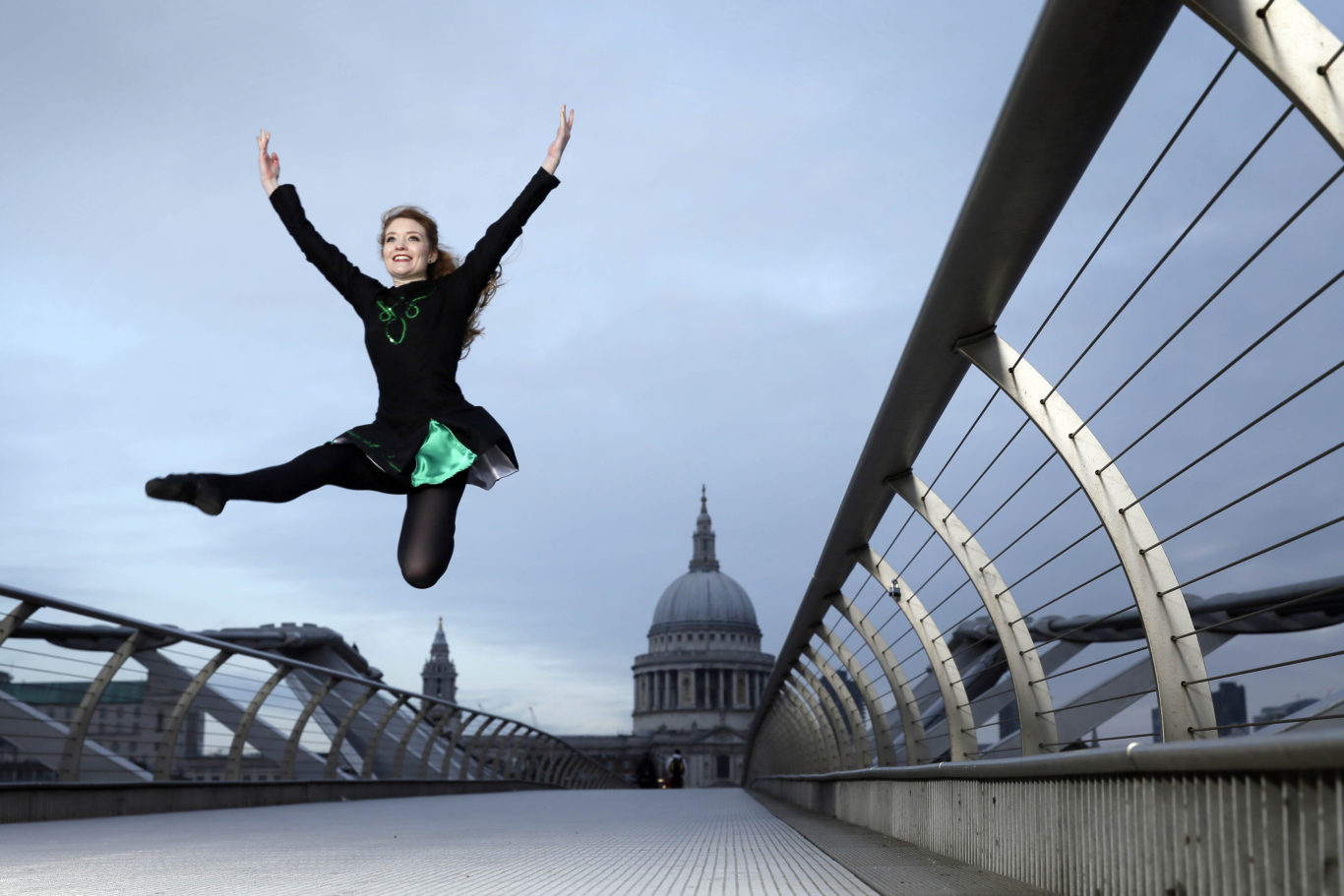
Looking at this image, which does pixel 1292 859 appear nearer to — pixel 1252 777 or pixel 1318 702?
pixel 1252 777

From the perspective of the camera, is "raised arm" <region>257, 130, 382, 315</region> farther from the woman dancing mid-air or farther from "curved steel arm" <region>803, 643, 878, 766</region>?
"curved steel arm" <region>803, 643, 878, 766</region>

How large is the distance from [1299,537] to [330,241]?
238 centimetres

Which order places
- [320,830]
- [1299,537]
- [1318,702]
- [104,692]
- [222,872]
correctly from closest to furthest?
[1299,537]
[222,872]
[1318,702]
[320,830]
[104,692]

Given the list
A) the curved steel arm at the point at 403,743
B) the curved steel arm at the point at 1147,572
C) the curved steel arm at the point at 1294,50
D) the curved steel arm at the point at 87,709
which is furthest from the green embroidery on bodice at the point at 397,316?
the curved steel arm at the point at 403,743

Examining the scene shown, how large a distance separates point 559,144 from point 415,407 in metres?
0.82

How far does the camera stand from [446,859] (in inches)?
186

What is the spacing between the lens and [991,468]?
164 inches

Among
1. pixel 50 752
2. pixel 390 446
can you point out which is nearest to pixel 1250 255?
pixel 390 446

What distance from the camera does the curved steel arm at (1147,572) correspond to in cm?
308

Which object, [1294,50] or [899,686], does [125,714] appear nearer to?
[899,686]

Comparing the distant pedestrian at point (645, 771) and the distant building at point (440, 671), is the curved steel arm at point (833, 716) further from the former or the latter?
the distant building at point (440, 671)

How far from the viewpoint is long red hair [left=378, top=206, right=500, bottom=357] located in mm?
3350

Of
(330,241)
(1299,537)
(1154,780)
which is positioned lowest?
(1154,780)

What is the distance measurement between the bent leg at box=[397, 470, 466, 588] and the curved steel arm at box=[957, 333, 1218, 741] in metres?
1.47
